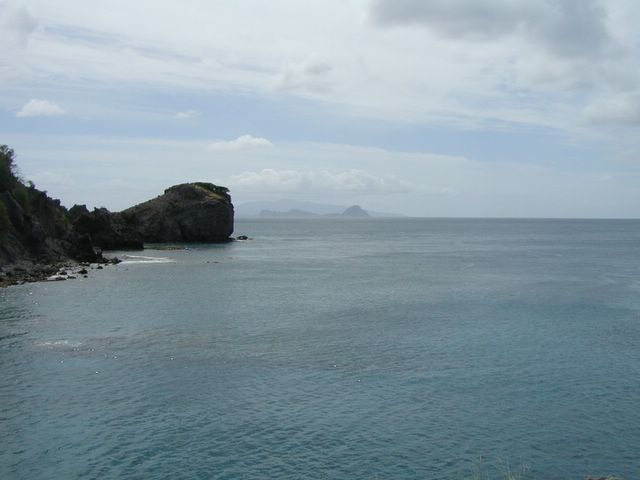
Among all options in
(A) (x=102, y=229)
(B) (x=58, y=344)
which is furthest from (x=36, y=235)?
(B) (x=58, y=344)

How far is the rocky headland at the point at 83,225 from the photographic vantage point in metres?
89.0

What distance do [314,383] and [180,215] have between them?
129m

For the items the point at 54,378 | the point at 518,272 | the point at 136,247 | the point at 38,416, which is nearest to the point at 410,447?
the point at 38,416

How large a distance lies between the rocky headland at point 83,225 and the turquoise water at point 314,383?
54.6 ft

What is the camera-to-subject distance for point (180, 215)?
160 metres

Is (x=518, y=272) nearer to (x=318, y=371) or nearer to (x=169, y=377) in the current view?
(x=318, y=371)

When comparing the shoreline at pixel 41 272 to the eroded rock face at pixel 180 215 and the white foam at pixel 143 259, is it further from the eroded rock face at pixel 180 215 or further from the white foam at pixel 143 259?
the eroded rock face at pixel 180 215

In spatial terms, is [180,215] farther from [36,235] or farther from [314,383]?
[314,383]

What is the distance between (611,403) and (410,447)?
13547 mm

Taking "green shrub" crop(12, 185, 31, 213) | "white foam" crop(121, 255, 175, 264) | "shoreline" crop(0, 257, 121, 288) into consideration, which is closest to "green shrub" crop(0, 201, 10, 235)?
"shoreline" crop(0, 257, 121, 288)

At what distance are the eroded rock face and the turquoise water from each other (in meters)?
83.8

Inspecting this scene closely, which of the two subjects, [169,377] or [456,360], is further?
[456,360]

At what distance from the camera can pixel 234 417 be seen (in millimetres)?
31859

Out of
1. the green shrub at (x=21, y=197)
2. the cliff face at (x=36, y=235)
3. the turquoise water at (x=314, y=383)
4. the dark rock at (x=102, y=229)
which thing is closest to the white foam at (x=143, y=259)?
the cliff face at (x=36, y=235)
